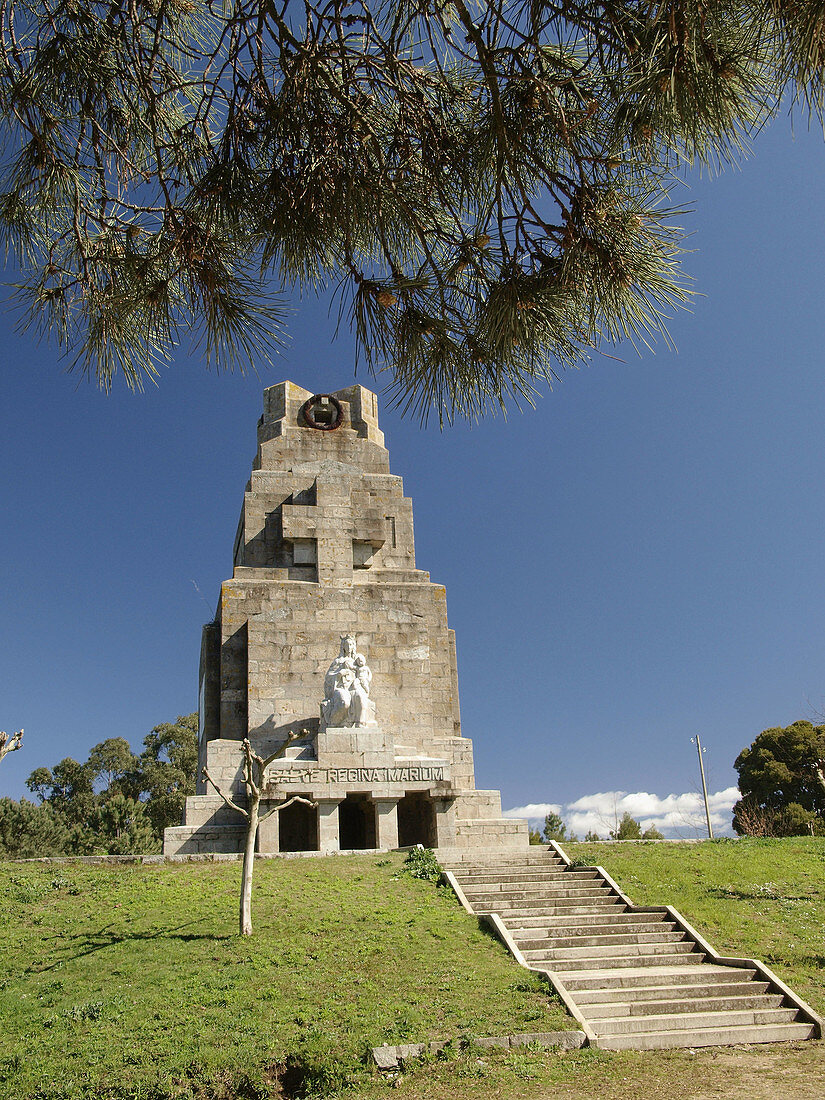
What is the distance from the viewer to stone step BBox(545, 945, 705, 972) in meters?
11.4

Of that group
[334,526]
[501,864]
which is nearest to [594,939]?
[501,864]

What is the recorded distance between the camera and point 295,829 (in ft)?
64.8

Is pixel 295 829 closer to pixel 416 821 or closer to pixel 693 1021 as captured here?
pixel 416 821

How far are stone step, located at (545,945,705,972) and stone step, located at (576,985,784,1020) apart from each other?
1001 millimetres

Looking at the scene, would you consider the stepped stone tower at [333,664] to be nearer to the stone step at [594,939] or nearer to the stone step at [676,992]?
the stone step at [594,939]

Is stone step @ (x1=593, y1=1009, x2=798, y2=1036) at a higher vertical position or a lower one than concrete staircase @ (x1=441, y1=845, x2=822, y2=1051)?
lower

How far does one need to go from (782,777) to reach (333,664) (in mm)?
21886

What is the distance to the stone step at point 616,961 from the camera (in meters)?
11.4

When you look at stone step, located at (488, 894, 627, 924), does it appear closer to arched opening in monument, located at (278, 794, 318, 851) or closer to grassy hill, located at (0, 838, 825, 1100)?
grassy hill, located at (0, 838, 825, 1100)

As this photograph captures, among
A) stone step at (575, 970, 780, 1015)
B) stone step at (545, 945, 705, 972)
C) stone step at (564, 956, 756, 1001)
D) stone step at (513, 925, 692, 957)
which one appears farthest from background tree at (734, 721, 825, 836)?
stone step at (575, 970, 780, 1015)

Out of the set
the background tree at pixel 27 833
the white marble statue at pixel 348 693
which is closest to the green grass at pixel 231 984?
the white marble statue at pixel 348 693

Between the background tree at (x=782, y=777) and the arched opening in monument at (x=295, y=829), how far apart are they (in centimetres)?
1830

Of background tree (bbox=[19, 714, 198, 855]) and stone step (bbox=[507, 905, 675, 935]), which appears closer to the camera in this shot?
stone step (bbox=[507, 905, 675, 935])

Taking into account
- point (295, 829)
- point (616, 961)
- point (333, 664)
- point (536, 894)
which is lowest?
point (616, 961)
